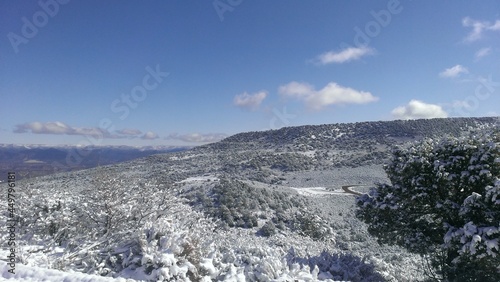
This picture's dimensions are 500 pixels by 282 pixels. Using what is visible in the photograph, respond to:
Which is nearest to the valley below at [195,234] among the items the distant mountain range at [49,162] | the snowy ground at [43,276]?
the snowy ground at [43,276]

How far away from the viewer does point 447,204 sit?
10.1m

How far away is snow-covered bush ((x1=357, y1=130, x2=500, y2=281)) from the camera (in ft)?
28.9

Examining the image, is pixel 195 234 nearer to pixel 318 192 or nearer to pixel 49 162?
pixel 318 192

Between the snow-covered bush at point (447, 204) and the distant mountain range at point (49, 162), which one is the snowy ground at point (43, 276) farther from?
the snow-covered bush at point (447, 204)

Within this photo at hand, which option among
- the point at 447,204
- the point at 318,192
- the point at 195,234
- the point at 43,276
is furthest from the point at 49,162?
the point at 447,204

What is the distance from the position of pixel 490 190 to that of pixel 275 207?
18324 mm

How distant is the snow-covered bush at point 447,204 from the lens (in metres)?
8.80

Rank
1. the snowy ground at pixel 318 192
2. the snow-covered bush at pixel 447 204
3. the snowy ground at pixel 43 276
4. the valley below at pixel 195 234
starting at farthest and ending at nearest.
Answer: the snowy ground at pixel 318 192 → the snow-covered bush at pixel 447 204 → the valley below at pixel 195 234 → the snowy ground at pixel 43 276

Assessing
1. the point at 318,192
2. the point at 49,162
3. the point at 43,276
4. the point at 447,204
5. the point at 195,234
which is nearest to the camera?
the point at 43,276

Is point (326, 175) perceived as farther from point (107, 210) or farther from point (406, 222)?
point (107, 210)

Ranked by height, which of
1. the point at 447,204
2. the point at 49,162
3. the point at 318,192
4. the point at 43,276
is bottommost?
the point at 318,192

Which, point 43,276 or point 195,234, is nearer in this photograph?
point 43,276

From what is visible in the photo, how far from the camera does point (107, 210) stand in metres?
11.8

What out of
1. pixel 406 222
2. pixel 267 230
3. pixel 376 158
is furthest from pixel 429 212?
pixel 376 158
